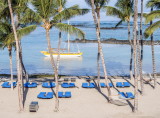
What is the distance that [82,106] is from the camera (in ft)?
65.8

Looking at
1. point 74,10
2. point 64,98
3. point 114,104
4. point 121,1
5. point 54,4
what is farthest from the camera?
point 121,1

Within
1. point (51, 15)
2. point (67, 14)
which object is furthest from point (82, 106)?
point (51, 15)

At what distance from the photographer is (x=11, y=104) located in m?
20.4

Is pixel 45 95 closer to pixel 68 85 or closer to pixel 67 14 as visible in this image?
pixel 68 85

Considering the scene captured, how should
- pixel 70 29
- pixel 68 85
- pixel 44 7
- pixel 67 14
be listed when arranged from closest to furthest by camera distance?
pixel 44 7
pixel 70 29
pixel 67 14
pixel 68 85

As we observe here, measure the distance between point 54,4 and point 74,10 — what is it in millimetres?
1805

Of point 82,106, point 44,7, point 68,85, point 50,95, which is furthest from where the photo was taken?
point 68,85

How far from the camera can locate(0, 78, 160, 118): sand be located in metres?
18.1

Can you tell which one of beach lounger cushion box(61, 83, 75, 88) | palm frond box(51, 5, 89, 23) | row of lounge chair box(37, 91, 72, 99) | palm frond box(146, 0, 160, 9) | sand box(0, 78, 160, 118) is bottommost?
sand box(0, 78, 160, 118)

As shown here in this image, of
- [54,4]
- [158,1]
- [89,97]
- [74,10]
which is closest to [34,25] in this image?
[54,4]

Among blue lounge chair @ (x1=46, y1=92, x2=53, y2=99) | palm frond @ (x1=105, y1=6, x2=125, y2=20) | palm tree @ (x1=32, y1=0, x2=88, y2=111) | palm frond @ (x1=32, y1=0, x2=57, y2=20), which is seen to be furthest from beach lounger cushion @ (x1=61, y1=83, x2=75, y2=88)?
palm frond @ (x1=32, y1=0, x2=57, y2=20)

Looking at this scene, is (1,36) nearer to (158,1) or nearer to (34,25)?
(34,25)

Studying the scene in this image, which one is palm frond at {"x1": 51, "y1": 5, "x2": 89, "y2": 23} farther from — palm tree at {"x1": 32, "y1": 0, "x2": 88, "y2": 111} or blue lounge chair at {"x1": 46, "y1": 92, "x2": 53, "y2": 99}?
blue lounge chair at {"x1": 46, "y1": 92, "x2": 53, "y2": 99}

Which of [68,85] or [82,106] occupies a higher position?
[68,85]
